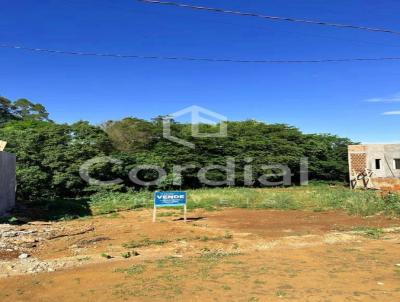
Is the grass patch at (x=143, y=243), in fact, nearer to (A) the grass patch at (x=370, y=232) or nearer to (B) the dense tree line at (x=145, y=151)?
(A) the grass patch at (x=370, y=232)

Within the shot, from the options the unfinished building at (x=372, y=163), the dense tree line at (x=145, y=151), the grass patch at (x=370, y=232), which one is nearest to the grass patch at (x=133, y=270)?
the grass patch at (x=370, y=232)

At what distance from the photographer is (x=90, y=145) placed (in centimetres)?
2302

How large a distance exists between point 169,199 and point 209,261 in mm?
5994

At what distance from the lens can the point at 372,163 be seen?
26188mm

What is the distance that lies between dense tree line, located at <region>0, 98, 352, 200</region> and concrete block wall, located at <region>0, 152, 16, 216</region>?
179 inches

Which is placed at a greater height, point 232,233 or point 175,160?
point 175,160

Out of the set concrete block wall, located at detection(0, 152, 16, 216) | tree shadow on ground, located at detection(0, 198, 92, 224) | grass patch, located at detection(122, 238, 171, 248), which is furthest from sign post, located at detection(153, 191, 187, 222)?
concrete block wall, located at detection(0, 152, 16, 216)

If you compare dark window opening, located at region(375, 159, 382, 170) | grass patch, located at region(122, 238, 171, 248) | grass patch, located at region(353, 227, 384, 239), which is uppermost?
dark window opening, located at region(375, 159, 382, 170)

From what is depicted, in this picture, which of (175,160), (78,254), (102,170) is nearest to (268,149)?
(175,160)

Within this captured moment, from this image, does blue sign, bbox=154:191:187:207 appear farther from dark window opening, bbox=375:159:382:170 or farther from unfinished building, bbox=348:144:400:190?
dark window opening, bbox=375:159:382:170

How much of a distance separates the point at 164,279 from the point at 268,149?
882 inches

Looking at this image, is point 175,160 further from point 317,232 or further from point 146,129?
point 317,232

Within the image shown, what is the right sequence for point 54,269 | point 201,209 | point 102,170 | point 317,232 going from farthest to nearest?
point 102,170, point 201,209, point 317,232, point 54,269

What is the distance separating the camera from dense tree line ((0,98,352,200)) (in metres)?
21.6
